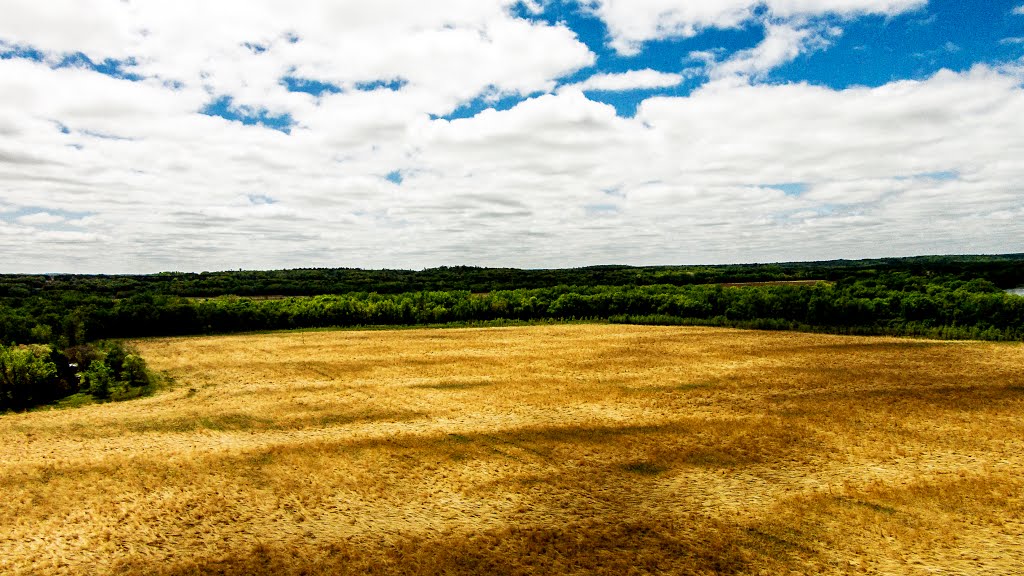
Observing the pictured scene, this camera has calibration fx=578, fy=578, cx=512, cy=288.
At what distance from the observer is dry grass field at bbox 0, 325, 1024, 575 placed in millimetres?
16578

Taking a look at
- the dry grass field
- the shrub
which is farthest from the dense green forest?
the dry grass field

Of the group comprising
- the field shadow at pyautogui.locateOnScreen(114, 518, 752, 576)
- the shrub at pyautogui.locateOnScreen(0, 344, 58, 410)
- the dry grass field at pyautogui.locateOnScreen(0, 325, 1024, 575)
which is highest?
the shrub at pyautogui.locateOnScreen(0, 344, 58, 410)

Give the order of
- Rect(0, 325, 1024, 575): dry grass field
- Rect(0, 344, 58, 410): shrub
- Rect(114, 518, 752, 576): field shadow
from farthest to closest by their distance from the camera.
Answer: Rect(0, 344, 58, 410): shrub
Rect(0, 325, 1024, 575): dry grass field
Rect(114, 518, 752, 576): field shadow

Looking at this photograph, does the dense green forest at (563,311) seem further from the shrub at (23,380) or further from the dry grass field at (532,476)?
the dry grass field at (532,476)

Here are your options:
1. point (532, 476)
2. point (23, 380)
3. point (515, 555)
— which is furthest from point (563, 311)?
point (515, 555)

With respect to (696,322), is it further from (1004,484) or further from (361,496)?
(361,496)

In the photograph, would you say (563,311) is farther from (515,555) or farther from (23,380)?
(515,555)

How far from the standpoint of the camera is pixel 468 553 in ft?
A: 54.7

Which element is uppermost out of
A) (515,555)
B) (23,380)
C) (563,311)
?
(563,311)

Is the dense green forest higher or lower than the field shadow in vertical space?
higher

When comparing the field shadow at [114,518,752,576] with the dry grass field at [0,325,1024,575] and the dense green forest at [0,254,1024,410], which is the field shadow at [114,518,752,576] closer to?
the dry grass field at [0,325,1024,575]

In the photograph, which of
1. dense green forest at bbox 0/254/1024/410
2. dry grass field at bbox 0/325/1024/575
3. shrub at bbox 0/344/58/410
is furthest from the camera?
dense green forest at bbox 0/254/1024/410

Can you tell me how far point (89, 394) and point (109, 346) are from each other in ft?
25.6

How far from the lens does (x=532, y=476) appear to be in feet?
74.3
